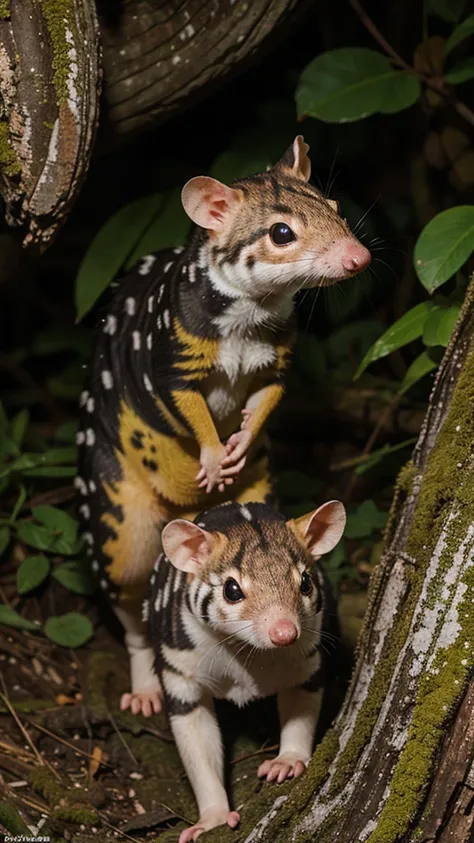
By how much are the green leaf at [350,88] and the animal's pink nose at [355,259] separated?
123cm

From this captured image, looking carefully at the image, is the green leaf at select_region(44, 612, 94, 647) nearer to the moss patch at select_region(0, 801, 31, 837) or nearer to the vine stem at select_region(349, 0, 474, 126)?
the moss patch at select_region(0, 801, 31, 837)

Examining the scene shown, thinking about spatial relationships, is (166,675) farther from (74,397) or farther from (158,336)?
(74,397)

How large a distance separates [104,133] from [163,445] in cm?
137

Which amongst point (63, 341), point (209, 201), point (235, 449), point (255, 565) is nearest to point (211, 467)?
point (235, 449)

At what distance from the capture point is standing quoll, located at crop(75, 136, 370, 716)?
412 cm

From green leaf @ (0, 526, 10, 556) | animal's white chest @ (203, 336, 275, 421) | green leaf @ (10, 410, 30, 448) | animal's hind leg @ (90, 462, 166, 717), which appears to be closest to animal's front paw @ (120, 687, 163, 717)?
animal's hind leg @ (90, 462, 166, 717)

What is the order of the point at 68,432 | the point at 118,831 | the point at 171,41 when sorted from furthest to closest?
1. the point at 68,432
2. the point at 171,41
3. the point at 118,831

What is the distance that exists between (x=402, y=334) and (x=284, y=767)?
1.74 meters

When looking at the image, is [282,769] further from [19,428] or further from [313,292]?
[313,292]

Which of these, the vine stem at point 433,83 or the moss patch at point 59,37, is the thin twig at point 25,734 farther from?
the vine stem at point 433,83

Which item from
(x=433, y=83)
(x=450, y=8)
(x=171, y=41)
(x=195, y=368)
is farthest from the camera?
(x=433, y=83)

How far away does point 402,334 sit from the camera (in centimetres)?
459

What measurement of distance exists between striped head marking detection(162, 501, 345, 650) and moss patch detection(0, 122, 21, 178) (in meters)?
1.41

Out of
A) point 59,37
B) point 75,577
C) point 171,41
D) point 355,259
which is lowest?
point 75,577
